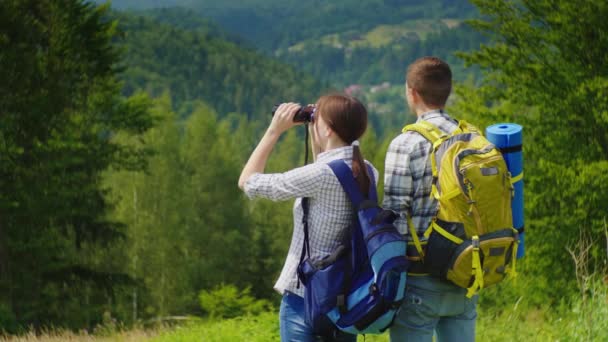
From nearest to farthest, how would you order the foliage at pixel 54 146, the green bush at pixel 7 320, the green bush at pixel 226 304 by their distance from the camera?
the green bush at pixel 7 320 → the foliage at pixel 54 146 → the green bush at pixel 226 304

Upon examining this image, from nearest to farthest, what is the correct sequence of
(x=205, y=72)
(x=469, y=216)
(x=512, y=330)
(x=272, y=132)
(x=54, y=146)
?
(x=469, y=216) < (x=272, y=132) < (x=512, y=330) < (x=54, y=146) < (x=205, y=72)

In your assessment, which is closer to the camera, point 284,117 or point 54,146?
point 284,117

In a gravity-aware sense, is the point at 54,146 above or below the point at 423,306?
below

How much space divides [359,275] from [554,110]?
14845 millimetres

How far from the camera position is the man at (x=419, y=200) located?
312 cm

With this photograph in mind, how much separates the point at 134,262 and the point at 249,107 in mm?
119964

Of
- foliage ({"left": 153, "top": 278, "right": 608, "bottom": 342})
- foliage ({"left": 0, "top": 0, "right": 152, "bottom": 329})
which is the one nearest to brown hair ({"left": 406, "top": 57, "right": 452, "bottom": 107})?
foliage ({"left": 153, "top": 278, "right": 608, "bottom": 342})

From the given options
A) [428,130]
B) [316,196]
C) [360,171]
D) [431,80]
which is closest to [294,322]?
[316,196]

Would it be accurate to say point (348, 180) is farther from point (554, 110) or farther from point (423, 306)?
point (554, 110)

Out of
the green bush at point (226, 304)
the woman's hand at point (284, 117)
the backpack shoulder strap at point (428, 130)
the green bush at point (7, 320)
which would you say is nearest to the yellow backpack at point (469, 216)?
the backpack shoulder strap at point (428, 130)

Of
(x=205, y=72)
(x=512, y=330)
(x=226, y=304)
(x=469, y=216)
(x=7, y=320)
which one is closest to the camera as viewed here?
(x=469, y=216)

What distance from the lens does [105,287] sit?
21.4 metres

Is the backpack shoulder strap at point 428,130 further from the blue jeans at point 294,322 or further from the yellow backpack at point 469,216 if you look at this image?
the blue jeans at point 294,322

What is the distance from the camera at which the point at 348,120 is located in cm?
309
